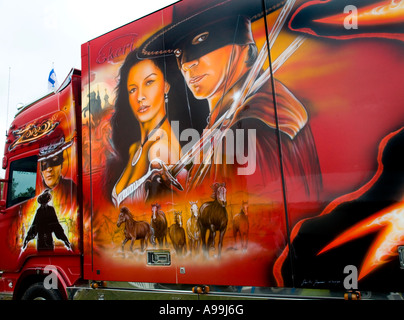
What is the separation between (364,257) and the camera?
2.46 metres

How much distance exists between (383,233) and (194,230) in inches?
58.9

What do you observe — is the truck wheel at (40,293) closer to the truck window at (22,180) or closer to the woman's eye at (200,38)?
the truck window at (22,180)

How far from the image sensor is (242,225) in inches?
116

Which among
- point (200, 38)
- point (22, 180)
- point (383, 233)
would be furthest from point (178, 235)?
point (22, 180)

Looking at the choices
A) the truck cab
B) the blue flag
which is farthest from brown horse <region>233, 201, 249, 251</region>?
the blue flag

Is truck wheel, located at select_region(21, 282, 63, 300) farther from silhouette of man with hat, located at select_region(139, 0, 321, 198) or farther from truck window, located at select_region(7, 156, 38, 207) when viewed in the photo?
silhouette of man with hat, located at select_region(139, 0, 321, 198)

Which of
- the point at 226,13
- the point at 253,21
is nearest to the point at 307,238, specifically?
the point at 253,21

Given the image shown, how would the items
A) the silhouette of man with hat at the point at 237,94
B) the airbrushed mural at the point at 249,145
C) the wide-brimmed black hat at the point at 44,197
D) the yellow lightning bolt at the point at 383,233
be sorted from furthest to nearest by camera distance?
the wide-brimmed black hat at the point at 44,197, the silhouette of man with hat at the point at 237,94, the airbrushed mural at the point at 249,145, the yellow lightning bolt at the point at 383,233

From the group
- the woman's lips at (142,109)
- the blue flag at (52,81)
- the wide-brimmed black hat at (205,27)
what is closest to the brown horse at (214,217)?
the woman's lips at (142,109)

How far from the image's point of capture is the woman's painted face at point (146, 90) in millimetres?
3604

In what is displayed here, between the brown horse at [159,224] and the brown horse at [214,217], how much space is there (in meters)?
0.42

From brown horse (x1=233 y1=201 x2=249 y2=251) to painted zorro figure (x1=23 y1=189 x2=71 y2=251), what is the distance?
2250 millimetres

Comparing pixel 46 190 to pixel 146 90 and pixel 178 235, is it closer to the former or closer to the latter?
pixel 146 90

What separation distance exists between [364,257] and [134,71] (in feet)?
9.06
